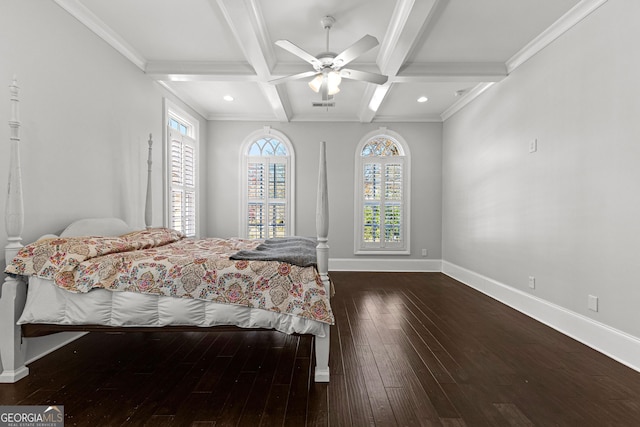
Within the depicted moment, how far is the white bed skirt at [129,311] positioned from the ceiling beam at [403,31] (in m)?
2.51

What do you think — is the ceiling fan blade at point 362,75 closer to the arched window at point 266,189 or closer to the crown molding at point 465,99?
the crown molding at point 465,99

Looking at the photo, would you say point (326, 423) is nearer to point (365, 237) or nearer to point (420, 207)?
point (365, 237)

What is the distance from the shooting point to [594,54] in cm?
253

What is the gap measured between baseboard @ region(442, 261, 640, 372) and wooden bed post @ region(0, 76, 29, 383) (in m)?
4.07

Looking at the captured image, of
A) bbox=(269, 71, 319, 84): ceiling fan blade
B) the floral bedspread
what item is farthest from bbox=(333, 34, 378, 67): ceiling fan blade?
the floral bedspread

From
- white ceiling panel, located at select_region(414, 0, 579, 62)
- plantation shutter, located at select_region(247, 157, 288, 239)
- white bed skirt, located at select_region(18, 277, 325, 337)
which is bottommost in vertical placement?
white bed skirt, located at select_region(18, 277, 325, 337)

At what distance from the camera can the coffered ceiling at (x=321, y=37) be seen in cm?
263

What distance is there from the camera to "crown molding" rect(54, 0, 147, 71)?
2570 mm

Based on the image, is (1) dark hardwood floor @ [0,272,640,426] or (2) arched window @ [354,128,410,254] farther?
(2) arched window @ [354,128,410,254]

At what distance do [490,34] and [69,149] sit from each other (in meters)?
3.96

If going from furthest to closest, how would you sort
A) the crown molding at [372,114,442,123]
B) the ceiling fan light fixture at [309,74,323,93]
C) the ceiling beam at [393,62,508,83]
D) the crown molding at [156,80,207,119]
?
the crown molding at [372,114,442,123]
the crown molding at [156,80,207,119]
the ceiling beam at [393,62,508,83]
the ceiling fan light fixture at [309,74,323,93]

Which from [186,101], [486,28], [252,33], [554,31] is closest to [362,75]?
[252,33]

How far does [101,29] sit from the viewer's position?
114 inches

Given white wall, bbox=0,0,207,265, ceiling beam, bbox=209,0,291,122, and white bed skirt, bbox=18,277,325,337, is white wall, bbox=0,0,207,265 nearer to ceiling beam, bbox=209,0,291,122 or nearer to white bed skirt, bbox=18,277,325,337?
white bed skirt, bbox=18,277,325,337
